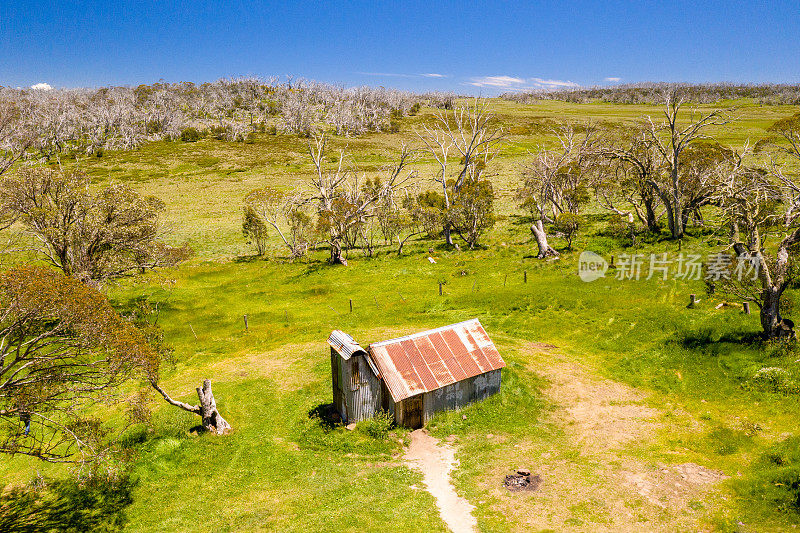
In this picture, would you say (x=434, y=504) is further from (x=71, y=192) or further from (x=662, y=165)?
(x=662, y=165)

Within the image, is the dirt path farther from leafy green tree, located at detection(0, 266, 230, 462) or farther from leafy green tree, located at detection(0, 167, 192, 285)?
leafy green tree, located at detection(0, 167, 192, 285)

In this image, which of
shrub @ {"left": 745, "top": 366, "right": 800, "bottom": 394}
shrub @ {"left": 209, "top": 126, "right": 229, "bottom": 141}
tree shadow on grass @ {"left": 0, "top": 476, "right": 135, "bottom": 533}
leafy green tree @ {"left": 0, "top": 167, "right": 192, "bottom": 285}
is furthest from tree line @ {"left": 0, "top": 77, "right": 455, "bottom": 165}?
shrub @ {"left": 745, "top": 366, "right": 800, "bottom": 394}

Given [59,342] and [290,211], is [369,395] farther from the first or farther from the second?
[290,211]

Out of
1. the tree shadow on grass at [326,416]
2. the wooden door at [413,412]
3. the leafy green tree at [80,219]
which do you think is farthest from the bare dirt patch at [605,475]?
the leafy green tree at [80,219]

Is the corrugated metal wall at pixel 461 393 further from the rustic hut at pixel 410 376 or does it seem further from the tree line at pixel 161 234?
the tree line at pixel 161 234

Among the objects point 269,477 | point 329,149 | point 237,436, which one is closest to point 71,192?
point 237,436

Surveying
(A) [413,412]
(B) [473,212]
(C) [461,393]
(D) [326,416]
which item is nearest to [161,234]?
(D) [326,416]
